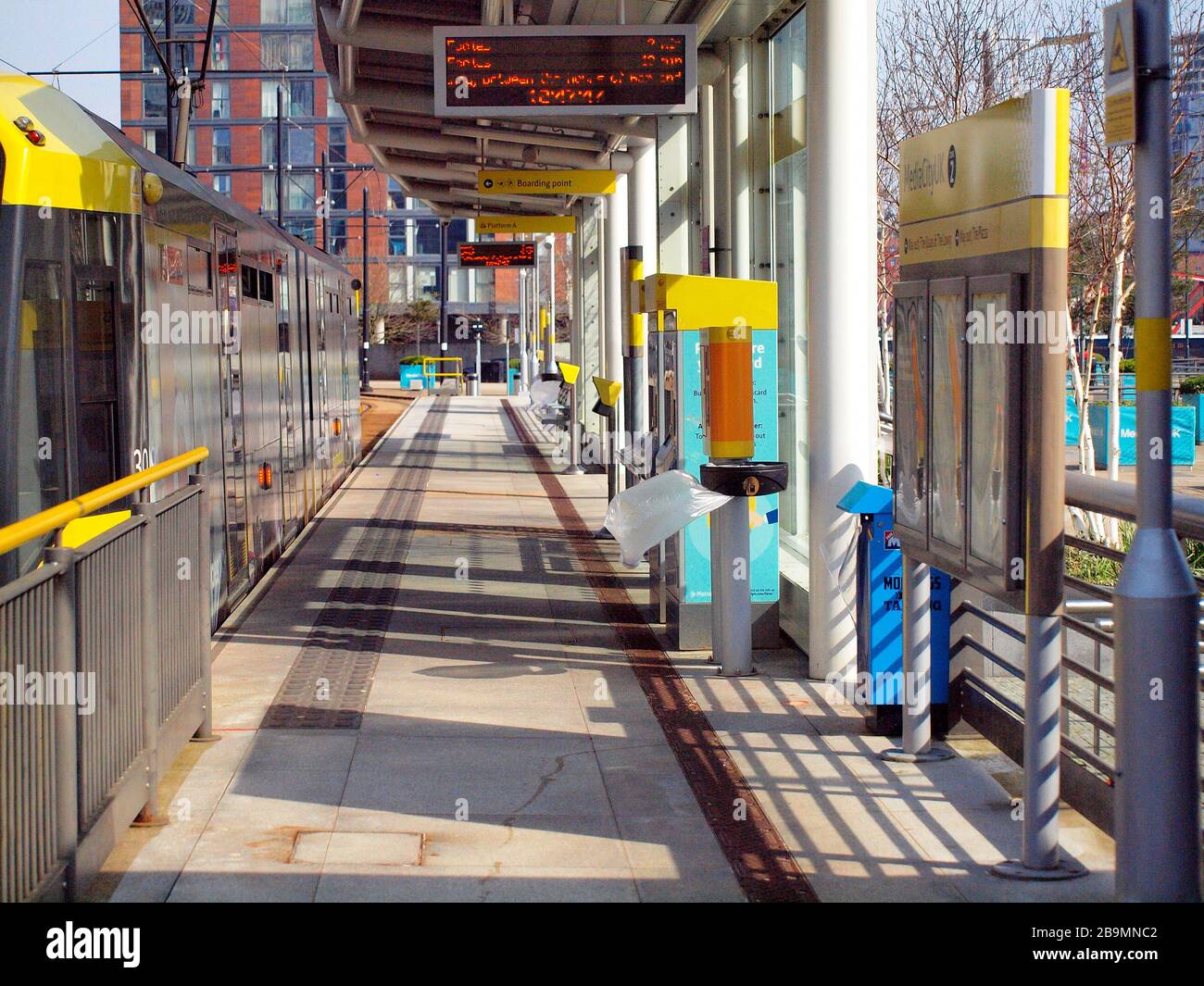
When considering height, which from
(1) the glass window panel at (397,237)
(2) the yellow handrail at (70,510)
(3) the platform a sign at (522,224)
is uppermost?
(1) the glass window panel at (397,237)

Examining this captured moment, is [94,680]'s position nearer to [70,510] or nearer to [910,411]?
[70,510]

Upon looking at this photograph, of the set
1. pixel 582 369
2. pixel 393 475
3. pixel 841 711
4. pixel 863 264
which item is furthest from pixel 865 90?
pixel 582 369

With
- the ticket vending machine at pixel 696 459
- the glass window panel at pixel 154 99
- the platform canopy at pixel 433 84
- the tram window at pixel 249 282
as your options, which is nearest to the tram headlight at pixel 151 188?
the ticket vending machine at pixel 696 459

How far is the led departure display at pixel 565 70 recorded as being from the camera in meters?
9.23

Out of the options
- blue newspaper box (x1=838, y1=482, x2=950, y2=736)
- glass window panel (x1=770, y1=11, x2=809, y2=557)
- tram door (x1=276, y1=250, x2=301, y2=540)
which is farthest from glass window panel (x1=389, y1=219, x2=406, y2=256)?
blue newspaper box (x1=838, y1=482, x2=950, y2=736)

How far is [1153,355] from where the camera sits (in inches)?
168

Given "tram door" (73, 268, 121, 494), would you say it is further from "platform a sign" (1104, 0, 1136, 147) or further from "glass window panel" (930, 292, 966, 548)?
"platform a sign" (1104, 0, 1136, 147)

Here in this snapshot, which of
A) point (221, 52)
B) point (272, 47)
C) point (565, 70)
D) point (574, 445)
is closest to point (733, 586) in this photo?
point (565, 70)

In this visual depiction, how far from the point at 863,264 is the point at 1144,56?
4056 millimetres

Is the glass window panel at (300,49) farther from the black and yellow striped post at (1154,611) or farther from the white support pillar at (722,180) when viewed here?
the black and yellow striped post at (1154,611)

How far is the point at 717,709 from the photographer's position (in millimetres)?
7895

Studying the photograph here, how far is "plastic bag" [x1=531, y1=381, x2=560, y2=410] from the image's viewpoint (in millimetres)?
31094

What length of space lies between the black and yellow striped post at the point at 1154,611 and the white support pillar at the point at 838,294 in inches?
151

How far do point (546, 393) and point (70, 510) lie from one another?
1053 inches
